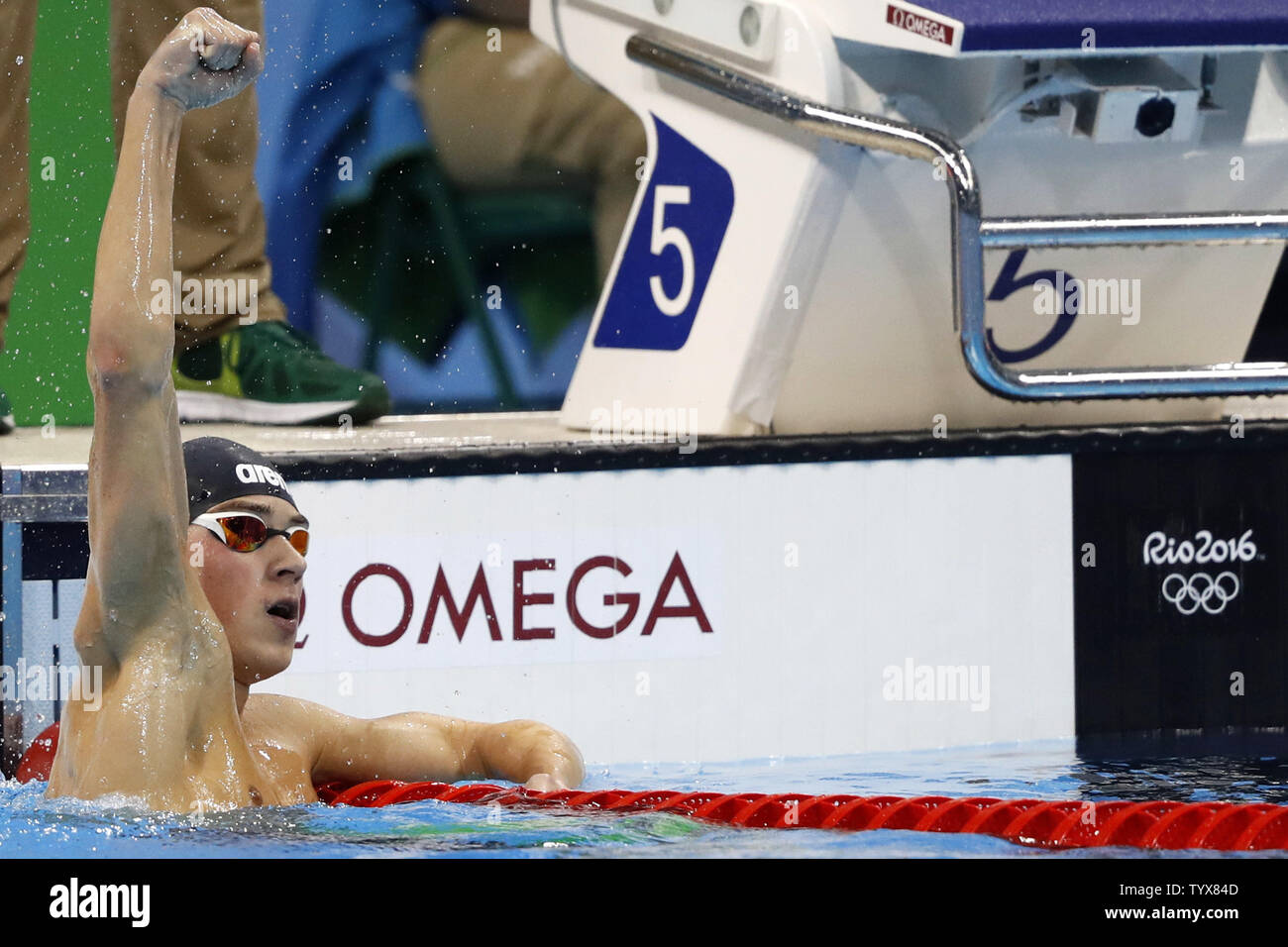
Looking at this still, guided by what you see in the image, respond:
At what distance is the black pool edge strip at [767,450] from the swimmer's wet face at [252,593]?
3.56 feet

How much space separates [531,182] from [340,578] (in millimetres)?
1935

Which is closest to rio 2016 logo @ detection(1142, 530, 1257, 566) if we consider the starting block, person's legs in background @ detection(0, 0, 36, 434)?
the starting block

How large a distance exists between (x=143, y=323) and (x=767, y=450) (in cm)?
198

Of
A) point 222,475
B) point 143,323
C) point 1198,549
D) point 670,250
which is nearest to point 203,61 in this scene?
point 143,323

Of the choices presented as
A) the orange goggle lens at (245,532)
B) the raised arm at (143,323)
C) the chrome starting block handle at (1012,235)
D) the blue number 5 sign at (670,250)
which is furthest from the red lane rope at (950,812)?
the blue number 5 sign at (670,250)

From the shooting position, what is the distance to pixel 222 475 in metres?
2.81

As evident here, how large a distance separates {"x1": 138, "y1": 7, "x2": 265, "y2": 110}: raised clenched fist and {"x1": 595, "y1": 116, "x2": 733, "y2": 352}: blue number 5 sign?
2.05 meters

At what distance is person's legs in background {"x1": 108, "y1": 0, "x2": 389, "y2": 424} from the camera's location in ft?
14.2

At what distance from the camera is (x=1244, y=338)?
15.0 feet

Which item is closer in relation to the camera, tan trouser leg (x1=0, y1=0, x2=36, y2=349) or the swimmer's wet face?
the swimmer's wet face

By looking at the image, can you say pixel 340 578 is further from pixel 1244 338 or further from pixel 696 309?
pixel 1244 338

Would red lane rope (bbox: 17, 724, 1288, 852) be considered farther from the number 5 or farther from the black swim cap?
the number 5

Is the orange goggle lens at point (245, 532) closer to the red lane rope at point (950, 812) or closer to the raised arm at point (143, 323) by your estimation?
the raised arm at point (143, 323)
